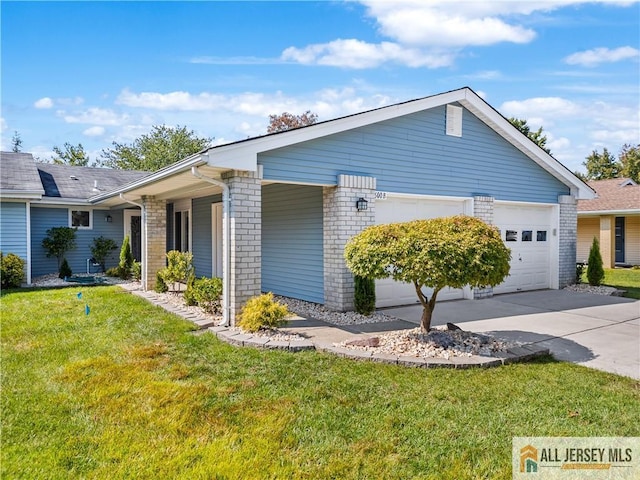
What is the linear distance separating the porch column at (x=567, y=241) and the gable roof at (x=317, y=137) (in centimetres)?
46

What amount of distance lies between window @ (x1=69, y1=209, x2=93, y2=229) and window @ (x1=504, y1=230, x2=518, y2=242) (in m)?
14.1

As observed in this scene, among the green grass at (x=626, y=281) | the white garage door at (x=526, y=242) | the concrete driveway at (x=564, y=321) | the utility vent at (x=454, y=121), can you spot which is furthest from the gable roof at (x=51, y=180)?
the green grass at (x=626, y=281)

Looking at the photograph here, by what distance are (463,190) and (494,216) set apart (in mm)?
1500

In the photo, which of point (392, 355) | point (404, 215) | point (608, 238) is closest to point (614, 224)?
point (608, 238)

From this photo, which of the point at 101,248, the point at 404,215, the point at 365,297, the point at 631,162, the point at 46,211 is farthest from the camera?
the point at 631,162

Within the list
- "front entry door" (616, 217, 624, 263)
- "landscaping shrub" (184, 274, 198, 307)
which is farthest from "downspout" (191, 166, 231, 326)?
"front entry door" (616, 217, 624, 263)

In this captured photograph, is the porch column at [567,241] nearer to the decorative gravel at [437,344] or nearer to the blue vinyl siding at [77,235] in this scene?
the decorative gravel at [437,344]

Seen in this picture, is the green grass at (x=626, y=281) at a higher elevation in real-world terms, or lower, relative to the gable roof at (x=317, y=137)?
lower

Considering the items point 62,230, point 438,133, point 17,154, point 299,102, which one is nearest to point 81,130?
point 299,102

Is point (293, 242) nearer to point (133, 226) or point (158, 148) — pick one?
point (133, 226)

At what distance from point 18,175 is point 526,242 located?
51.4 ft

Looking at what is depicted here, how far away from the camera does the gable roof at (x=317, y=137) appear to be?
657 centimetres

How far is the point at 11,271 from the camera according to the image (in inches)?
471

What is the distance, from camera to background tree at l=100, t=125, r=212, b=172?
38.3m
